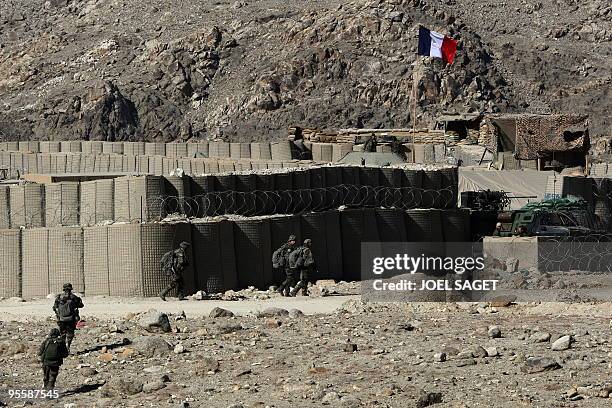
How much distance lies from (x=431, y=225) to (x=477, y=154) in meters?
12.5

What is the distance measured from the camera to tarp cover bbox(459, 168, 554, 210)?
3622cm

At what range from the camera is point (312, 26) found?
66250 mm

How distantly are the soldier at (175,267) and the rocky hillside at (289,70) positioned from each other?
116 ft

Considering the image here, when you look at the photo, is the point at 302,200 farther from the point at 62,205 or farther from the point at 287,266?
the point at 287,266

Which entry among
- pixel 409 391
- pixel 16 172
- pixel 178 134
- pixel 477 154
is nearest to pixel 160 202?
pixel 409 391

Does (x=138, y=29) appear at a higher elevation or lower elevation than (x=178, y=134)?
higher

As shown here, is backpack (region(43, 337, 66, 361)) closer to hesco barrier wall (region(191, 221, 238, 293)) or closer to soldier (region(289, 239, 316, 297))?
soldier (region(289, 239, 316, 297))

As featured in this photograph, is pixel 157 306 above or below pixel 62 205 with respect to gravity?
below

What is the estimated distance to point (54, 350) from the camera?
1752 cm

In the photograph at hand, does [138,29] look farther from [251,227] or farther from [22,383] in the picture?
[22,383]

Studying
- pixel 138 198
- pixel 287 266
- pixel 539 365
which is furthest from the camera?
pixel 138 198

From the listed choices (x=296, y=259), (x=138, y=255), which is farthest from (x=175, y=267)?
(x=296, y=259)

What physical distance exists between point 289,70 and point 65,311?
45479 mm

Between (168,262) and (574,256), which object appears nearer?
(168,262)
